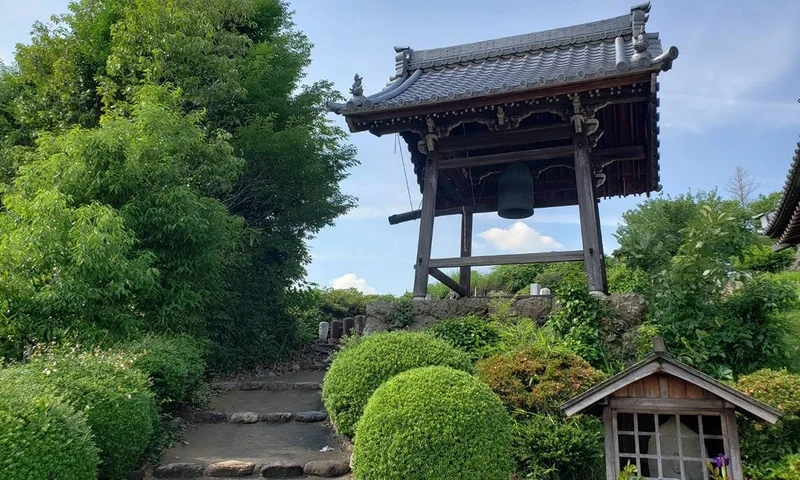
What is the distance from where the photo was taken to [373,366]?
5008 millimetres

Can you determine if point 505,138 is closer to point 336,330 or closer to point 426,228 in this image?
point 426,228

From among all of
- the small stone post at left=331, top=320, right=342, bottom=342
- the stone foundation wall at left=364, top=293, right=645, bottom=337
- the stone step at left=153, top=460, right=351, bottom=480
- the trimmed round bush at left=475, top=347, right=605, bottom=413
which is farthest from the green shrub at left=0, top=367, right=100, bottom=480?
the small stone post at left=331, top=320, right=342, bottom=342

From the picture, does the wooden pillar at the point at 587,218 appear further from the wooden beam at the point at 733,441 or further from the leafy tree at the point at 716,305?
the wooden beam at the point at 733,441

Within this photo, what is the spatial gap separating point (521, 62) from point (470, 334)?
450 centimetres

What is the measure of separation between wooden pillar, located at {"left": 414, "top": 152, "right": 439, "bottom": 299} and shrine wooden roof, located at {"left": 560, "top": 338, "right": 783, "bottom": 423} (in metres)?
3.34

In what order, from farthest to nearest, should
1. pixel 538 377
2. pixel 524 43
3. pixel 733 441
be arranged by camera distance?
pixel 524 43, pixel 538 377, pixel 733 441

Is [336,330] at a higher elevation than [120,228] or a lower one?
lower

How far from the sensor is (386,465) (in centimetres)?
367

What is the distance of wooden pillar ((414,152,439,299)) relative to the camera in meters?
7.06

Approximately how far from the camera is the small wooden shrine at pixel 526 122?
6262 millimetres

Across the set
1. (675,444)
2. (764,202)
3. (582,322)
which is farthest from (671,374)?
(764,202)

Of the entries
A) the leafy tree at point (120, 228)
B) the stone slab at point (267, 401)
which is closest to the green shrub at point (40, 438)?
the leafy tree at point (120, 228)

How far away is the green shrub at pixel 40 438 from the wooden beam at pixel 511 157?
17.4ft

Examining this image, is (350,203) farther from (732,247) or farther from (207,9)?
(732,247)
